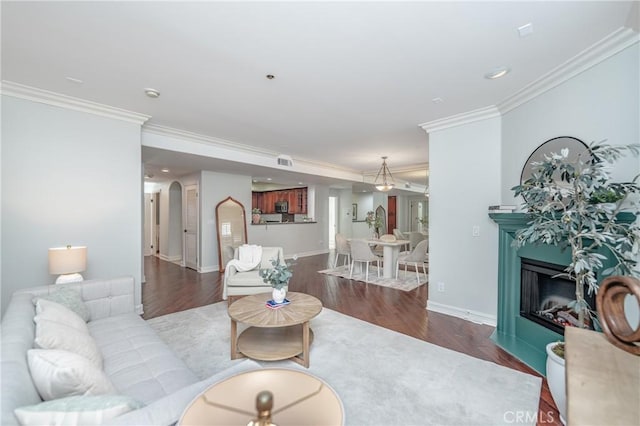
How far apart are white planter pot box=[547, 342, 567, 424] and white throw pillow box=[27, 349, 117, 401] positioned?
8.78 ft

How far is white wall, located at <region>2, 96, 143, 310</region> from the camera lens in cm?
291

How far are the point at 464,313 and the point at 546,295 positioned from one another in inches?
42.3

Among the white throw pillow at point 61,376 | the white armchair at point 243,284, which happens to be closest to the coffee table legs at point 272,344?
the white armchair at point 243,284

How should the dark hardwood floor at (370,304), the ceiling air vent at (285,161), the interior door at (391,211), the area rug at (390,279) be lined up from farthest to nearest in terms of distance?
the interior door at (391,211) < the ceiling air vent at (285,161) < the area rug at (390,279) < the dark hardwood floor at (370,304)

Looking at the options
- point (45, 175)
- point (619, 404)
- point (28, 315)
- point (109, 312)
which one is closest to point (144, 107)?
point (45, 175)

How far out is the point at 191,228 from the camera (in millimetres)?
7051

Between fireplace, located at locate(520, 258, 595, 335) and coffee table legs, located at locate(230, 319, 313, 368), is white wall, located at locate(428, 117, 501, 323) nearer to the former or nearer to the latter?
fireplace, located at locate(520, 258, 595, 335)

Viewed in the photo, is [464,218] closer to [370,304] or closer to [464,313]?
[464,313]

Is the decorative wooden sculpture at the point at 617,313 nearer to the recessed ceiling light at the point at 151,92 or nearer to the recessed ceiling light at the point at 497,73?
the recessed ceiling light at the point at 497,73

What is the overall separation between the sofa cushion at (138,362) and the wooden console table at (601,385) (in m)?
2.01

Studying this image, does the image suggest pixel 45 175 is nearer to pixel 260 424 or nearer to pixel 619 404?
pixel 260 424

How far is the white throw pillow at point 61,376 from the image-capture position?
111 centimetres

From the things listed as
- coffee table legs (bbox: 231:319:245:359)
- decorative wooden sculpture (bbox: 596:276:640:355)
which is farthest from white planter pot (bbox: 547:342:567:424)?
coffee table legs (bbox: 231:319:245:359)

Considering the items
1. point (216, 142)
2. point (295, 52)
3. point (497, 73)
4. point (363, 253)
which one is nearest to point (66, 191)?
point (216, 142)
